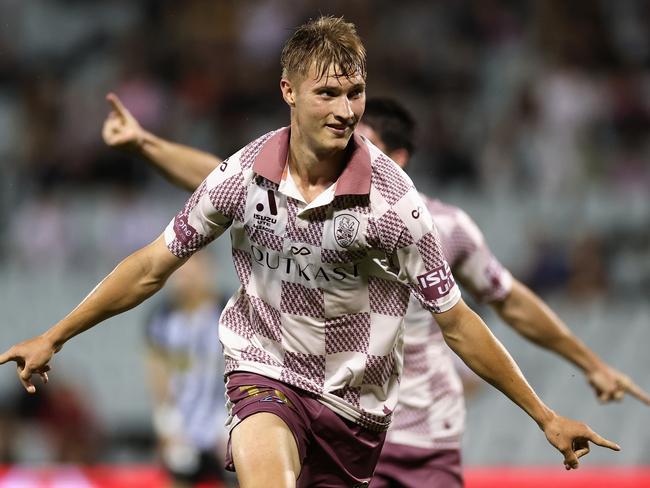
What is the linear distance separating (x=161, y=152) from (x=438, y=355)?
1.39 metres

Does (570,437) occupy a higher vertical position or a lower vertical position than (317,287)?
lower

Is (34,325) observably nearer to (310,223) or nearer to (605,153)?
(605,153)

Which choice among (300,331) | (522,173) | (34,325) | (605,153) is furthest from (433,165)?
(300,331)

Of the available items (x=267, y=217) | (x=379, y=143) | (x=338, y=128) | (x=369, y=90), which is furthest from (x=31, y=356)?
(x=369, y=90)

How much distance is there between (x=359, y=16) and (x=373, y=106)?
6.20m

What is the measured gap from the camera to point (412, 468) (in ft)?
17.0

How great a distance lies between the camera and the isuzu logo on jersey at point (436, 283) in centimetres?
397

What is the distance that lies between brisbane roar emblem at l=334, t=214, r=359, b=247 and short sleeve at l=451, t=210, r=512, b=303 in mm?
1135

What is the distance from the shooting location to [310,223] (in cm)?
400

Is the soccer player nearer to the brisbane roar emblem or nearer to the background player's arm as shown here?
the brisbane roar emblem

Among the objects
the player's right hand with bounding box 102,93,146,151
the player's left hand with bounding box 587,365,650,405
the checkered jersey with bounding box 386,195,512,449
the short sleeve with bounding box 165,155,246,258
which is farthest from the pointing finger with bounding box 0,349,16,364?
the player's left hand with bounding box 587,365,650,405

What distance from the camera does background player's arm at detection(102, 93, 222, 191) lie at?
527 cm

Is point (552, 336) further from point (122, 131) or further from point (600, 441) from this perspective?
point (122, 131)

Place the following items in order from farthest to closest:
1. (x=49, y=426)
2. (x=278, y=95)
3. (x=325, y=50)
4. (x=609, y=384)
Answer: (x=278, y=95), (x=49, y=426), (x=609, y=384), (x=325, y=50)
